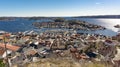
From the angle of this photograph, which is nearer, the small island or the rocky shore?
the rocky shore

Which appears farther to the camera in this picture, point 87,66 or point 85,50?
point 85,50

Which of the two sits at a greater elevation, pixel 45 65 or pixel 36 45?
pixel 45 65

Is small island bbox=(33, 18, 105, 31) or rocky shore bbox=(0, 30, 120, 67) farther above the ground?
rocky shore bbox=(0, 30, 120, 67)

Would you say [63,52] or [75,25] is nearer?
[63,52]

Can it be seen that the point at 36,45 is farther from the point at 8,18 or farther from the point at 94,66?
the point at 8,18

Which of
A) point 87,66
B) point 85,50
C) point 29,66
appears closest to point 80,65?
point 87,66

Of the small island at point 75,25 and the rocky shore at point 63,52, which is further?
the small island at point 75,25

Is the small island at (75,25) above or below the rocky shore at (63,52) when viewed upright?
below

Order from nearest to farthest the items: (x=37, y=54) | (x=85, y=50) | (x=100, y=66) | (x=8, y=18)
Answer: (x=100, y=66) → (x=37, y=54) → (x=85, y=50) → (x=8, y=18)

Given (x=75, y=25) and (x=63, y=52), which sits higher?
(x=63, y=52)

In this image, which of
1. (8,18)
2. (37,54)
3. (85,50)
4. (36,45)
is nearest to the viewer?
(37,54)
